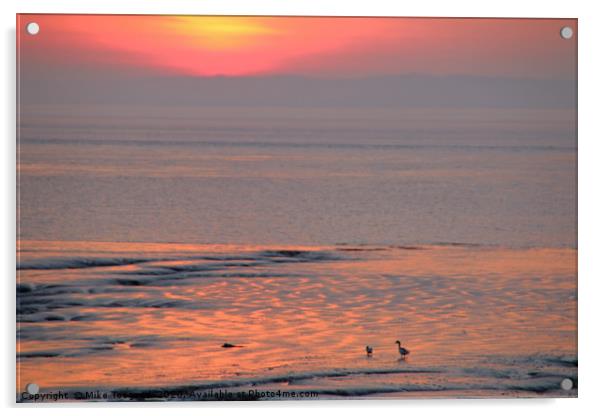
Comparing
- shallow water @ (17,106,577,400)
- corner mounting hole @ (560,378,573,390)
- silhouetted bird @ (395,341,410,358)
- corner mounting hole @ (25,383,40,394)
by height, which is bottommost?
corner mounting hole @ (560,378,573,390)

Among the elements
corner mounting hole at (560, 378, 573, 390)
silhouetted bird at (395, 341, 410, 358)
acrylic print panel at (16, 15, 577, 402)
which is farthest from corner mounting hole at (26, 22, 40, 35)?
corner mounting hole at (560, 378, 573, 390)

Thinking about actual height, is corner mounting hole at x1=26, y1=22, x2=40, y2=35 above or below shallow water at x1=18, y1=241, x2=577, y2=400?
above

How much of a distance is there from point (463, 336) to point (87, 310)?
1.19 metres

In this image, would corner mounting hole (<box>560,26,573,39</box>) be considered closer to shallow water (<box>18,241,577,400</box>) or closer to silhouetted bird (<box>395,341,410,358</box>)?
shallow water (<box>18,241,577,400</box>)

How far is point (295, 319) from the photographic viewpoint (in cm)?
305

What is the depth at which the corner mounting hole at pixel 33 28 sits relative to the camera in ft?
9.96

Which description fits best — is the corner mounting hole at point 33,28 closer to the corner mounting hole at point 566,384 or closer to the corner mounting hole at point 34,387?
the corner mounting hole at point 34,387

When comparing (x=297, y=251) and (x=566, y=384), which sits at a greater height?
(x=297, y=251)

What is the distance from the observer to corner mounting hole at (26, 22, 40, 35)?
9.96 ft

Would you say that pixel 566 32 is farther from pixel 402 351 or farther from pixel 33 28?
pixel 33 28

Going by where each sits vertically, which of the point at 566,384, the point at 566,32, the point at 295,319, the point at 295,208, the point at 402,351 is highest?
the point at 566,32

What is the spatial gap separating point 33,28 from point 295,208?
1.01 m

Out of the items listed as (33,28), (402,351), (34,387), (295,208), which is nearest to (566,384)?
(402,351)
